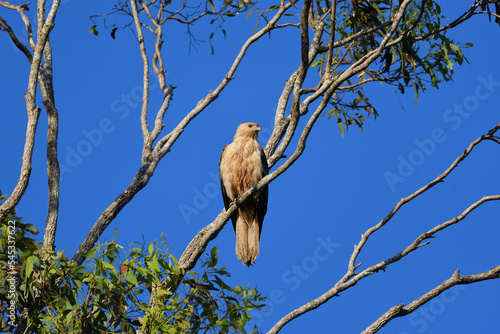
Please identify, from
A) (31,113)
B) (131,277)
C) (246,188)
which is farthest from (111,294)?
(246,188)

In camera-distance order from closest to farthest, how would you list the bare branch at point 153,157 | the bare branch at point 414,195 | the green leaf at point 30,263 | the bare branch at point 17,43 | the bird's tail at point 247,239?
the green leaf at point 30,263 → the bare branch at point 414,195 → the bare branch at point 153,157 → the bare branch at point 17,43 → the bird's tail at point 247,239

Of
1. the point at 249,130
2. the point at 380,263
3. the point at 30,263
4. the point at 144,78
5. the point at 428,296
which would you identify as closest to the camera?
the point at 30,263

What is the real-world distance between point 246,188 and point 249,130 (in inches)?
34.1

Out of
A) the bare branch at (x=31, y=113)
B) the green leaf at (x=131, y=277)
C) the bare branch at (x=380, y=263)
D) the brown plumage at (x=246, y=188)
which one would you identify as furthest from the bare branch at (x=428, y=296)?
the brown plumage at (x=246, y=188)

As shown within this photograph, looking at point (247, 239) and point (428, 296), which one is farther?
point (247, 239)

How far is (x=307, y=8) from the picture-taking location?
4.54 m

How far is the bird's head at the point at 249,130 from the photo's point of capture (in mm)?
7852

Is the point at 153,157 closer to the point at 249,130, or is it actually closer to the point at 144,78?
the point at 144,78

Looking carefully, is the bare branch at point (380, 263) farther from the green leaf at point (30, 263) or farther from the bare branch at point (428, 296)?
the green leaf at point (30, 263)

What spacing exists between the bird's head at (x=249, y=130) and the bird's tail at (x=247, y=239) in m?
1.13

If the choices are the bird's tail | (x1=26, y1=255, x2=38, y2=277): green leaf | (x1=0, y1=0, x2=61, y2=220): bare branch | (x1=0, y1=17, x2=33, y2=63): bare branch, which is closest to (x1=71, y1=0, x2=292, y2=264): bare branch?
(x1=0, y1=0, x2=61, y2=220): bare branch

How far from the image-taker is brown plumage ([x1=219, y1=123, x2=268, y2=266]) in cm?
719

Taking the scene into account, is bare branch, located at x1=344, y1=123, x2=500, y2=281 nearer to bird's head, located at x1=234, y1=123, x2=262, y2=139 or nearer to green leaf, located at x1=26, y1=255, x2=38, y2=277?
green leaf, located at x1=26, y1=255, x2=38, y2=277

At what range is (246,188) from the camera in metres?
7.39
